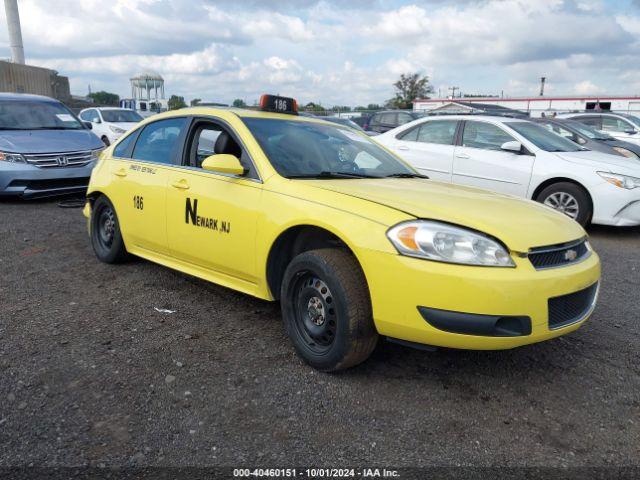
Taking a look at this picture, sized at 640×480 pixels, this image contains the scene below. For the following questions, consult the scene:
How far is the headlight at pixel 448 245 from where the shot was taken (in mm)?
2654

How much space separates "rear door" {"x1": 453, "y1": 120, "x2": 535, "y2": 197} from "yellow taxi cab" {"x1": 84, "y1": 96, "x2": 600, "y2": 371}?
134 inches

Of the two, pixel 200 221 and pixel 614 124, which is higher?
pixel 614 124

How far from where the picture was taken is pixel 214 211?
3.66 meters

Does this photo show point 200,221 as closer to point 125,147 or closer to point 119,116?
point 125,147

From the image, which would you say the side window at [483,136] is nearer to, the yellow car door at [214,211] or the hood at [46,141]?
the yellow car door at [214,211]

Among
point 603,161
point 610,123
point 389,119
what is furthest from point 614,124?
point 603,161

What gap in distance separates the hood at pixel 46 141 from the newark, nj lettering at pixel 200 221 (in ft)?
17.4

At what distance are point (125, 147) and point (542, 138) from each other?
5620 mm

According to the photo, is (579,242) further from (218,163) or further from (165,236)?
(165,236)

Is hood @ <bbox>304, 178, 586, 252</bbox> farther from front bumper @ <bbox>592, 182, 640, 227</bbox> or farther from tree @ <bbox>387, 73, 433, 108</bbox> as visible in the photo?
tree @ <bbox>387, 73, 433, 108</bbox>

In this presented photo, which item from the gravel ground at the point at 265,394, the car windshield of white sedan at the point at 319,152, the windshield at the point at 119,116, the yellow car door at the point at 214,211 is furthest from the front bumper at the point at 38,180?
the windshield at the point at 119,116

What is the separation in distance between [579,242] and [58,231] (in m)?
5.66

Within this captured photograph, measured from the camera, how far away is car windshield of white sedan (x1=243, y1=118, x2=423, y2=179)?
3.61 metres

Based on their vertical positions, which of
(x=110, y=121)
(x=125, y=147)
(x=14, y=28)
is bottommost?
(x=110, y=121)
